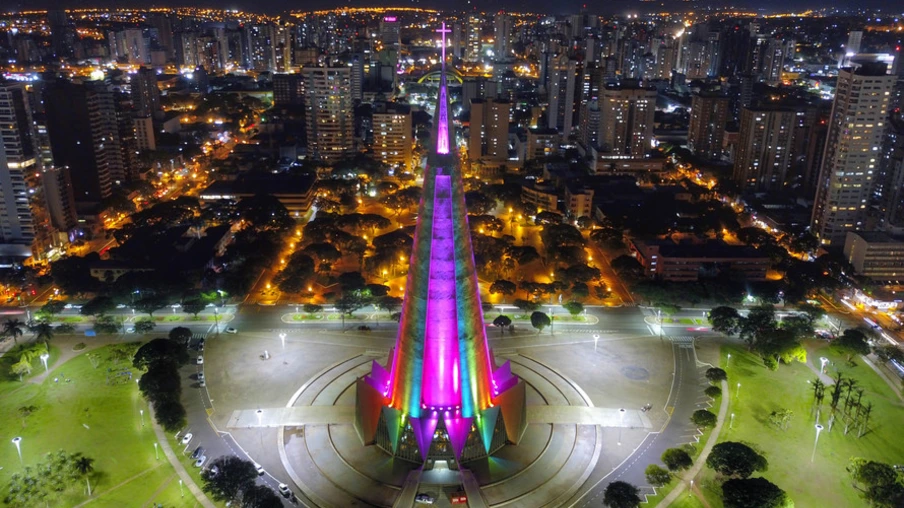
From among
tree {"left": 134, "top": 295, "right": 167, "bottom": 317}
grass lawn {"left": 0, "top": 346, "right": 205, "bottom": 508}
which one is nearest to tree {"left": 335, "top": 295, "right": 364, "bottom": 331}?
tree {"left": 134, "top": 295, "right": 167, "bottom": 317}

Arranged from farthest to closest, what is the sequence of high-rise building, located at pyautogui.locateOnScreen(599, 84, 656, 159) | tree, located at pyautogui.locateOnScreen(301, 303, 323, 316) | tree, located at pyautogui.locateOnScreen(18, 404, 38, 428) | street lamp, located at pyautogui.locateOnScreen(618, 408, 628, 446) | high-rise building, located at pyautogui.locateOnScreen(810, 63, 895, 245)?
high-rise building, located at pyautogui.locateOnScreen(599, 84, 656, 159)
high-rise building, located at pyautogui.locateOnScreen(810, 63, 895, 245)
tree, located at pyautogui.locateOnScreen(301, 303, 323, 316)
tree, located at pyautogui.locateOnScreen(18, 404, 38, 428)
street lamp, located at pyautogui.locateOnScreen(618, 408, 628, 446)

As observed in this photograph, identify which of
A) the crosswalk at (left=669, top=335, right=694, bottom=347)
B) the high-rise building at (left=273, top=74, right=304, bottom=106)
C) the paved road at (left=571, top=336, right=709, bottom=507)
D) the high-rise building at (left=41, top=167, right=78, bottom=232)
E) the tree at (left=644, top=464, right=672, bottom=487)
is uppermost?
the high-rise building at (left=273, top=74, right=304, bottom=106)

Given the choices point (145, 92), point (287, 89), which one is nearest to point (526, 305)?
point (145, 92)

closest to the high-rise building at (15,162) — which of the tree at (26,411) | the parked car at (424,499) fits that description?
the tree at (26,411)

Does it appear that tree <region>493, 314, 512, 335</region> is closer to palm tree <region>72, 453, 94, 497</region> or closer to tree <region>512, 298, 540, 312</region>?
tree <region>512, 298, 540, 312</region>

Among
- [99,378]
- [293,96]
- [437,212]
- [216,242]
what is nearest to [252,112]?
[293,96]

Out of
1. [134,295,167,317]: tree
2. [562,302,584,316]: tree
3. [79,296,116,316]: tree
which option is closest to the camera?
[79,296,116,316]: tree

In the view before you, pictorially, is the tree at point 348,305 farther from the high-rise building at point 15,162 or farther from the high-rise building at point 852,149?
the high-rise building at point 852,149
